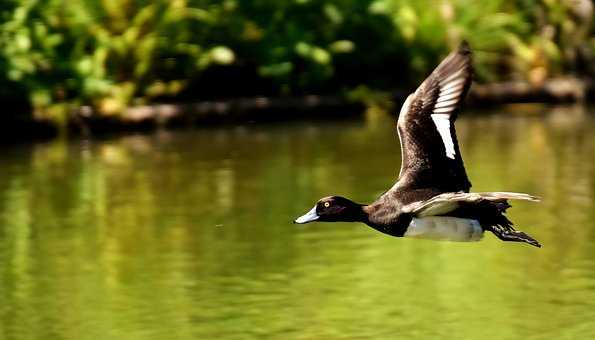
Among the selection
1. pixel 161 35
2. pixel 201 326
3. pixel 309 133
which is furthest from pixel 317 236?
pixel 161 35

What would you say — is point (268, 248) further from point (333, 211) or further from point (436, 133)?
point (436, 133)

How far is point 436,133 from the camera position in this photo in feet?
30.8

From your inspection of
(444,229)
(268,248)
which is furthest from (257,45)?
(444,229)

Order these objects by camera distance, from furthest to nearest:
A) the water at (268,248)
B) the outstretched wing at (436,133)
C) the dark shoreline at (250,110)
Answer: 1. the dark shoreline at (250,110)
2. the water at (268,248)
3. the outstretched wing at (436,133)

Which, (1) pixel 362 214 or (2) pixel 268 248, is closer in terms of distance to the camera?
(1) pixel 362 214

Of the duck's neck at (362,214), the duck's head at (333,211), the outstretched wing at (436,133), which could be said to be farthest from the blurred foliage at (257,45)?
the duck's neck at (362,214)

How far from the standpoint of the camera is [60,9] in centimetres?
2011

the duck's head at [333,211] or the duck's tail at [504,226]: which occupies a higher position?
the duck's head at [333,211]

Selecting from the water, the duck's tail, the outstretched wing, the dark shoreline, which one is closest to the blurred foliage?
the dark shoreline

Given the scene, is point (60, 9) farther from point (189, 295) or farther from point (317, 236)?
Answer: point (189, 295)

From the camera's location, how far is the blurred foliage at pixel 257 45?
19.8m

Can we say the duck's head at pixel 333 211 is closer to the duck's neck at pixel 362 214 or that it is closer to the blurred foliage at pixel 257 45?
the duck's neck at pixel 362 214

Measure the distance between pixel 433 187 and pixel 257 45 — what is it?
12150mm

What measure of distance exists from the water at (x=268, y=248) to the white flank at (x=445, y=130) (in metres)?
1.38
